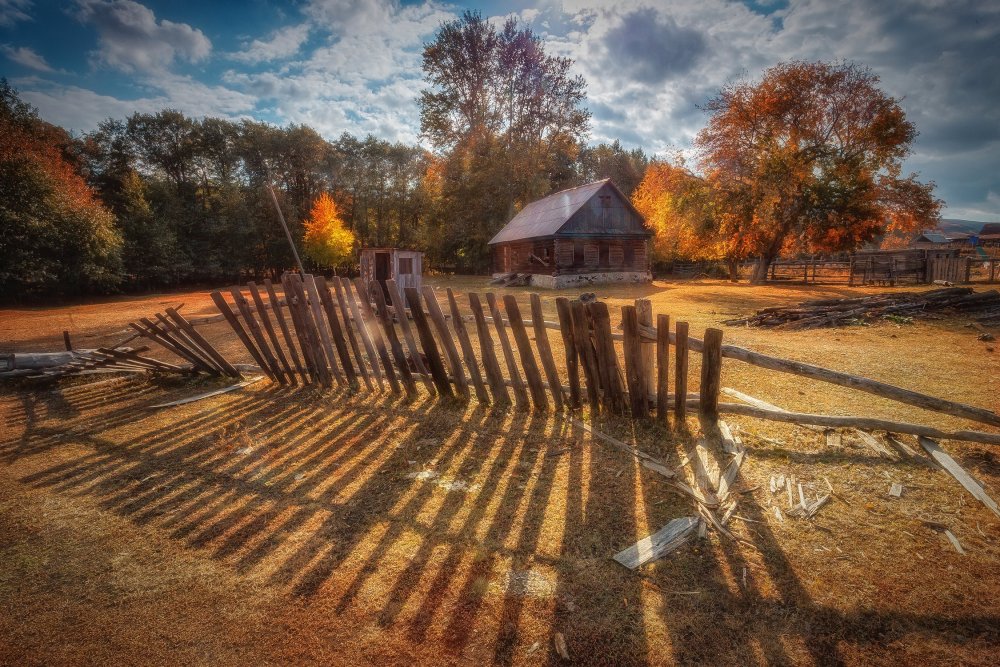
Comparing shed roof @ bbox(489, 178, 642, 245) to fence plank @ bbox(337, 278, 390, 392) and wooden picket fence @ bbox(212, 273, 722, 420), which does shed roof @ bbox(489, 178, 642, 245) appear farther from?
wooden picket fence @ bbox(212, 273, 722, 420)

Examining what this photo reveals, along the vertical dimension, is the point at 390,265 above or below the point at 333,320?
above

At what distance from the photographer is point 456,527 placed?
2.73 m

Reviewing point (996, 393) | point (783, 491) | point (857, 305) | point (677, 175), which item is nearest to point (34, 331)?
point (783, 491)

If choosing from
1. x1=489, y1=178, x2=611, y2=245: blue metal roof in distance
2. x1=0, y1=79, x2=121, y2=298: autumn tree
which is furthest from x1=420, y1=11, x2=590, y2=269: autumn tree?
x1=0, y1=79, x2=121, y2=298: autumn tree

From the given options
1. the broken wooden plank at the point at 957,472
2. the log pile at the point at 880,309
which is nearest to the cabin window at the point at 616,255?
the log pile at the point at 880,309

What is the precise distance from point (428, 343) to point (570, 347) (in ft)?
5.37

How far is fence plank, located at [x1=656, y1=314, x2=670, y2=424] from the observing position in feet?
12.1

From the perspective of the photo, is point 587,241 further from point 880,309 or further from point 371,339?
point 371,339

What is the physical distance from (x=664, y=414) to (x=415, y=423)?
2598 mm

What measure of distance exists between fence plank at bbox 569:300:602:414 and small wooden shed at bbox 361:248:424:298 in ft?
31.3

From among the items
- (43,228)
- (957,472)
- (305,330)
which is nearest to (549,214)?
(305,330)

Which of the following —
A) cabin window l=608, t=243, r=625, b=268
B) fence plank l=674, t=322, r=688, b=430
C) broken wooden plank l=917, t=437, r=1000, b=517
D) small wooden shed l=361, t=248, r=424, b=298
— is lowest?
broken wooden plank l=917, t=437, r=1000, b=517

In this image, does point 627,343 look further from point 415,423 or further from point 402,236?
point 402,236

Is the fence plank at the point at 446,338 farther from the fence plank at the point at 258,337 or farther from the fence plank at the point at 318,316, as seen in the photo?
the fence plank at the point at 258,337
